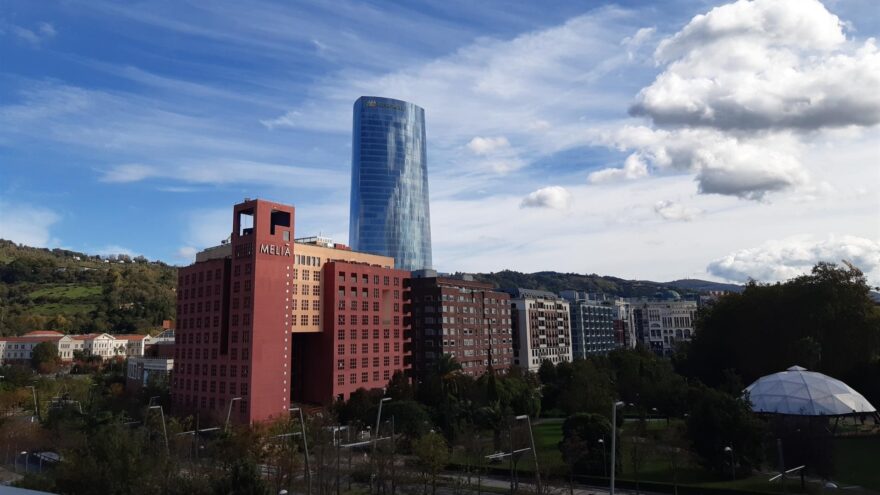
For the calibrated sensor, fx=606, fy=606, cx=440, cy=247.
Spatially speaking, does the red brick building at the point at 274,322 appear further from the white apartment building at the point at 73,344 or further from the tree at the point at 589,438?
the white apartment building at the point at 73,344

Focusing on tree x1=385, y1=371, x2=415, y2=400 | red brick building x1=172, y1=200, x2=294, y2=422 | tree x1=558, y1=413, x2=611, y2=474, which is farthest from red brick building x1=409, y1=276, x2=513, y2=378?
tree x1=558, y1=413, x2=611, y2=474

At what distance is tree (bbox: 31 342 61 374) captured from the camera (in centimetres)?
14825

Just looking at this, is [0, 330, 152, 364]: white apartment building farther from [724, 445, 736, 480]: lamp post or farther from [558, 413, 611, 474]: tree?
[724, 445, 736, 480]: lamp post

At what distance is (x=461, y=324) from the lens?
123m

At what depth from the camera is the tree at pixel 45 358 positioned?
148m

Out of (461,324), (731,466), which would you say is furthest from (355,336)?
(731,466)

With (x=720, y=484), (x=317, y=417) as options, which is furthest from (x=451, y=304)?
(x=720, y=484)

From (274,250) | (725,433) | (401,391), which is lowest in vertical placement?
(725,433)

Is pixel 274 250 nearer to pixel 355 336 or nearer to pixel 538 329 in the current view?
pixel 355 336

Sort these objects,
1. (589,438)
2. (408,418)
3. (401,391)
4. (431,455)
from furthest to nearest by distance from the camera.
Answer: (401,391) → (408,418) → (589,438) → (431,455)

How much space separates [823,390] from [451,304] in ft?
213

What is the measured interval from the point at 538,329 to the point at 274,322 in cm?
9021

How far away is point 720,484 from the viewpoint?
50969 mm

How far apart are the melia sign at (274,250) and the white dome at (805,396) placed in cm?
6146
